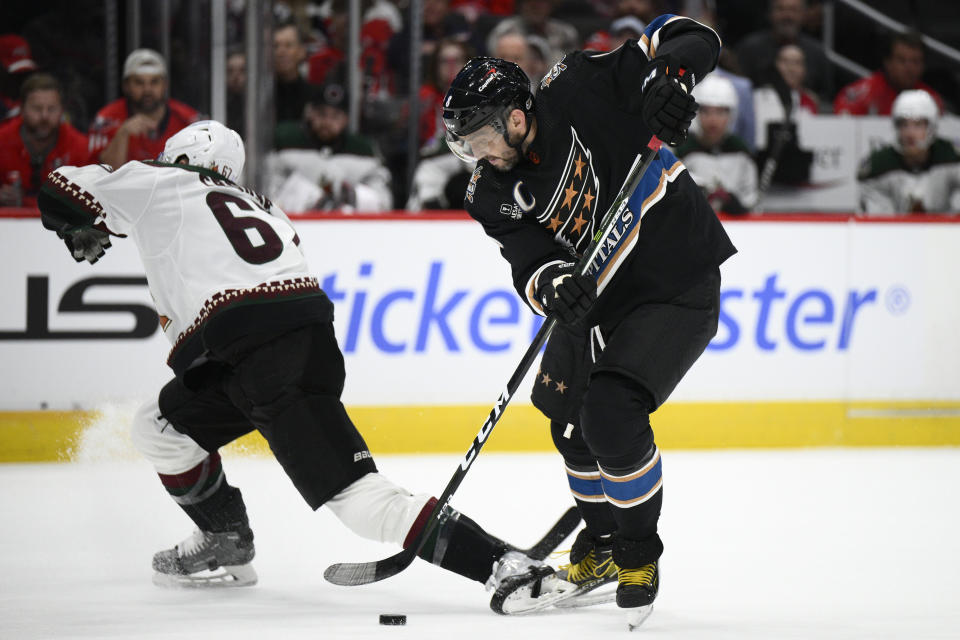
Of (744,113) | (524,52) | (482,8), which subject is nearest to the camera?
(524,52)

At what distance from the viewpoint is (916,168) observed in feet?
19.6

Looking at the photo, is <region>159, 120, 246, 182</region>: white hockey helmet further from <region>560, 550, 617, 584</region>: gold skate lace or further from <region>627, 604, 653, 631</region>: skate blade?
<region>627, 604, 653, 631</region>: skate blade

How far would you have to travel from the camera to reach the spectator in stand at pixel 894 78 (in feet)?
21.3

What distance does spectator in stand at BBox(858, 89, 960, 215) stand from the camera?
5.95 meters

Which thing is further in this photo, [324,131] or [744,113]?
[744,113]

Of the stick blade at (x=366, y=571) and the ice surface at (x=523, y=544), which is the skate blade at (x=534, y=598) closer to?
the ice surface at (x=523, y=544)

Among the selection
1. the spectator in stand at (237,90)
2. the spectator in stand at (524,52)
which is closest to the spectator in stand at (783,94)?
the spectator in stand at (524,52)

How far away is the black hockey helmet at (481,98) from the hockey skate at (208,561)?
1.19 m

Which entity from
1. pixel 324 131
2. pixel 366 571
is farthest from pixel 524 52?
pixel 366 571

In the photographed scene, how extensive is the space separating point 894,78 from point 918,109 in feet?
2.01

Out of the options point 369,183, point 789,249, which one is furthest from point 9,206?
point 789,249

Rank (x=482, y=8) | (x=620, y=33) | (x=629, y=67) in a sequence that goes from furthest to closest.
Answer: (x=482, y=8)
(x=620, y=33)
(x=629, y=67)

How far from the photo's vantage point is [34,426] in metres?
4.85

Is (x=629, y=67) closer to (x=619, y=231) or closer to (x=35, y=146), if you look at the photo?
(x=619, y=231)
